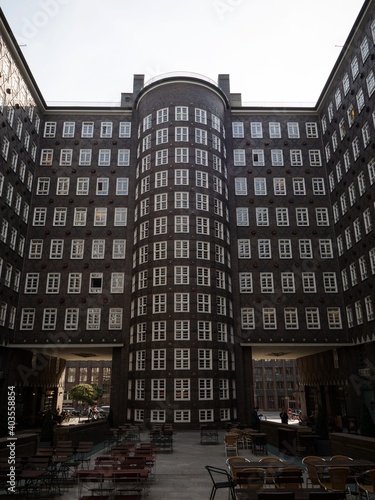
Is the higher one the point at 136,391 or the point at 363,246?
the point at 363,246

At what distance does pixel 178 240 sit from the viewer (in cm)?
4444

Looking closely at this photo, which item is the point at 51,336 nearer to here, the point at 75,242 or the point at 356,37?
the point at 75,242

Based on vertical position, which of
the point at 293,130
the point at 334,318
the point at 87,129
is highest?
the point at 87,129

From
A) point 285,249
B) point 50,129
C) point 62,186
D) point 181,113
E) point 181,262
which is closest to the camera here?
point 181,262

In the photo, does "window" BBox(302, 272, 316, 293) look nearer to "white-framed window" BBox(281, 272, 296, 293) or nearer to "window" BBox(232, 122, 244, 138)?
"white-framed window" BBox(281, 272, 296, 293)

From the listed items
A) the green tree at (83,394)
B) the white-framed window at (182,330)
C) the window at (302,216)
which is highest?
the window at (302,216)

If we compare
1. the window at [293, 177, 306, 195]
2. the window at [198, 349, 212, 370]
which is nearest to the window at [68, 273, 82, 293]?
the window at [198, 349, 212, 370]

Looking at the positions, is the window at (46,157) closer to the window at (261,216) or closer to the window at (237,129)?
the window at (237,129)

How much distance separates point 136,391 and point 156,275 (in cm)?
1200

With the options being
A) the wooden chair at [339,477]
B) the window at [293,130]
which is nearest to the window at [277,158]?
the window at [293,130]

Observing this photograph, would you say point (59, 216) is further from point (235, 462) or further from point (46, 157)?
point (235, 462)

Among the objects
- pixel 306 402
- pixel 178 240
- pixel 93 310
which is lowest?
pixel 306 402

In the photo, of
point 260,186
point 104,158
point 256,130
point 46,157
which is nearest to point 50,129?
point 46,157

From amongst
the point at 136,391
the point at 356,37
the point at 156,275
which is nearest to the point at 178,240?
the point at 156,275
